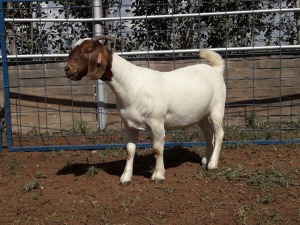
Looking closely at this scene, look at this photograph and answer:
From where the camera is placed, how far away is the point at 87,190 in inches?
211

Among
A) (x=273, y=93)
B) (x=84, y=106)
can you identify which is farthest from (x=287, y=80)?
(x=84, y=106)

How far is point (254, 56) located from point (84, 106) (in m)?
3.08

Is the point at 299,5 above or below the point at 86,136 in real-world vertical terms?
above

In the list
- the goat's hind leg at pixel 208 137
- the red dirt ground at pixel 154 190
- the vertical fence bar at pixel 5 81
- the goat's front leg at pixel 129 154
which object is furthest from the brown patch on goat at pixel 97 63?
the vertical fence bar at pixel 5 81

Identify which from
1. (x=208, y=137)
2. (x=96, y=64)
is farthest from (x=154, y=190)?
(x=96, y=64)

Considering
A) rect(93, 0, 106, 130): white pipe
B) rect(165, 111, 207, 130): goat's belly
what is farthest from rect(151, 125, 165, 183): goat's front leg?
rect(93, 0, 106, 130): white pipe

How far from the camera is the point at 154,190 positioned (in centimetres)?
524

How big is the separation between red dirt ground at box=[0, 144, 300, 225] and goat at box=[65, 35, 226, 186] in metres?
0.32

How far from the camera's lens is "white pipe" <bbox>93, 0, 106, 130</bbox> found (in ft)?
25.5

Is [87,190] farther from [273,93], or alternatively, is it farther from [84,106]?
[273,93]

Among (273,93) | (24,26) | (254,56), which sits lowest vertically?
(273,93)

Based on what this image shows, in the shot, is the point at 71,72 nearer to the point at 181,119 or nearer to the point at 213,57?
the point at 181,119

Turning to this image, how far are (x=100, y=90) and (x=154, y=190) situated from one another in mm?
3136

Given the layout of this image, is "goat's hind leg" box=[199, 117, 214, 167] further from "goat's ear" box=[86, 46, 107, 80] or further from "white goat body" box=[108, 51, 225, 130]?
"goat's ear" box=[86, 46, 107, 80]
